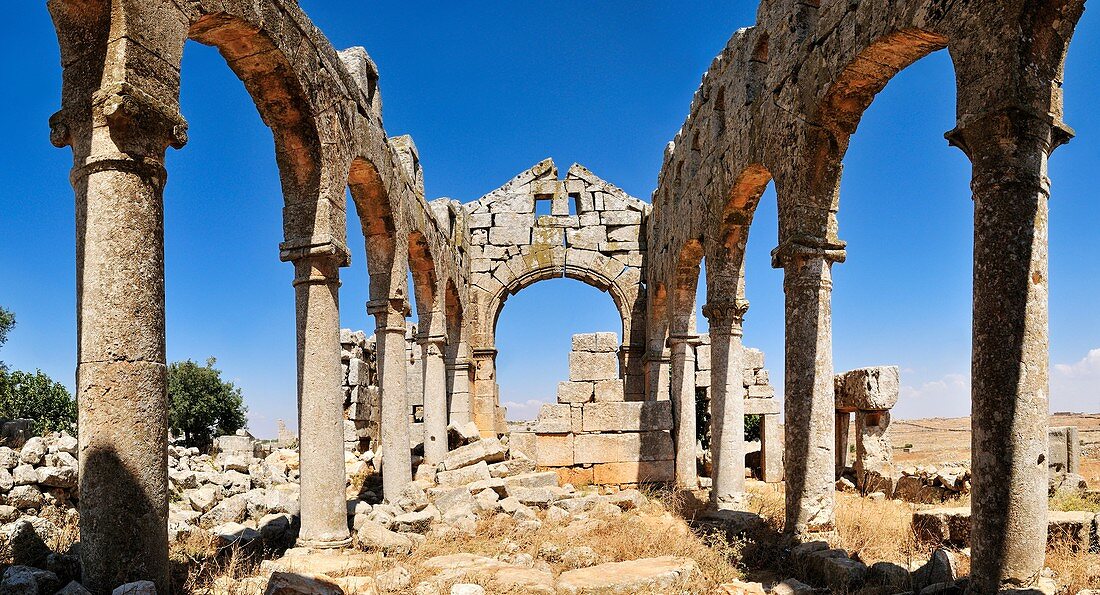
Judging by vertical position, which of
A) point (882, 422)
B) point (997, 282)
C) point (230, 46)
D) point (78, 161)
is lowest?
point (882, 422)

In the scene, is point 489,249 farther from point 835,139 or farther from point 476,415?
point 835,139

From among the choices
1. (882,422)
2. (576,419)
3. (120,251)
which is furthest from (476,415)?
(120,251)

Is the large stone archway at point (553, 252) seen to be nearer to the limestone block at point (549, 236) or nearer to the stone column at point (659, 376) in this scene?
the limestone block at point (549, 236)

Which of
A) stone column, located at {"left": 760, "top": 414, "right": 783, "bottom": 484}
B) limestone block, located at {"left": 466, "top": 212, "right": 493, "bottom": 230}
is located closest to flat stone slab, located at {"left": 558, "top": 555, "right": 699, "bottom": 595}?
stone column, located at {"left": 760, "top": 414, "right": 783, "bottom": 484}

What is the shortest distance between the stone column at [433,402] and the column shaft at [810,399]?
26.7 feet

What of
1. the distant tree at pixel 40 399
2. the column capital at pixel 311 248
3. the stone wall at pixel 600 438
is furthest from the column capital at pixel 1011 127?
the distant tree at pixel 40 399

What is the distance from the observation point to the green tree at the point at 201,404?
2369 centimetres

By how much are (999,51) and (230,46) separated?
6227 millimetres

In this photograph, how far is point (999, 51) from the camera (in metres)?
4.71

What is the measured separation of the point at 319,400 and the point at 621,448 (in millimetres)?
7283

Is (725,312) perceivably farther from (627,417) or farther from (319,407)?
(319,407)

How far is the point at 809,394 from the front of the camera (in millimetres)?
7523

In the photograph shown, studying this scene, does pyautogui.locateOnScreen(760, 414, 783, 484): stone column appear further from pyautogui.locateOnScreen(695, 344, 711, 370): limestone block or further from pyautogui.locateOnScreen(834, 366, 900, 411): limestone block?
pyautogui.locateOnScreen(834, 366, 900, 411): limestone block

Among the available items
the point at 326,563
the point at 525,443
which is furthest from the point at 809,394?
the point at 525,443
